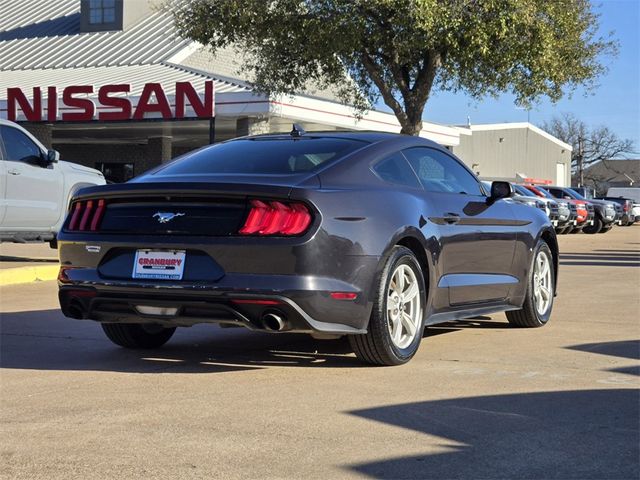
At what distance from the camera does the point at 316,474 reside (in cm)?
414

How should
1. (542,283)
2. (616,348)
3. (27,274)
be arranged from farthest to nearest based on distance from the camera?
(27,274), (542,283), (616,348)

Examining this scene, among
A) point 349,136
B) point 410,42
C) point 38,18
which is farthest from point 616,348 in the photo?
point 38,18

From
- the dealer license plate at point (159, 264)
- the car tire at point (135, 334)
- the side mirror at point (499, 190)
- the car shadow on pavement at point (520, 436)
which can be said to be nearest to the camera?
the car shadow on pavement at point (520, 436)

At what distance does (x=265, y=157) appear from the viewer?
6867 millimetres

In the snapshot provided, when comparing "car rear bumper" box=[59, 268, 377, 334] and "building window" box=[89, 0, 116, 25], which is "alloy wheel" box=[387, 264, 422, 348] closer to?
"car rear bumper" box=[59, 268, 377, 334]

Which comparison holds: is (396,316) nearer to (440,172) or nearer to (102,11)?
(440,172)

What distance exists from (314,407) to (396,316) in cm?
141

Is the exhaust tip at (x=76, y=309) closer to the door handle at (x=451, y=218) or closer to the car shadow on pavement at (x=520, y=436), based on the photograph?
the car shadow on pavement at (x=520, y=436)

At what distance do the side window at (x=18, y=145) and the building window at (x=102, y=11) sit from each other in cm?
3004

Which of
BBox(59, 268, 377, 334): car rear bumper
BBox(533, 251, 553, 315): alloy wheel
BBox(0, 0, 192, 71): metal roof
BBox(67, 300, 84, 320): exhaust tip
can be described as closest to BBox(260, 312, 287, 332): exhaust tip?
BBox(59, 268, 377, 334): car rear bumper

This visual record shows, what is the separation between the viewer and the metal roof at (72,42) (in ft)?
129

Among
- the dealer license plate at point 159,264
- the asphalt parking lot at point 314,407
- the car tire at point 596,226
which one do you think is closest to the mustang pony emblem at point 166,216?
the dealer license plate at point 159,264

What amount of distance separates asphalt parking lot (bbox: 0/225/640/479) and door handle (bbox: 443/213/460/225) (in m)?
0.90

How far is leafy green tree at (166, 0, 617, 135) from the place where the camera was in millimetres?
25312
